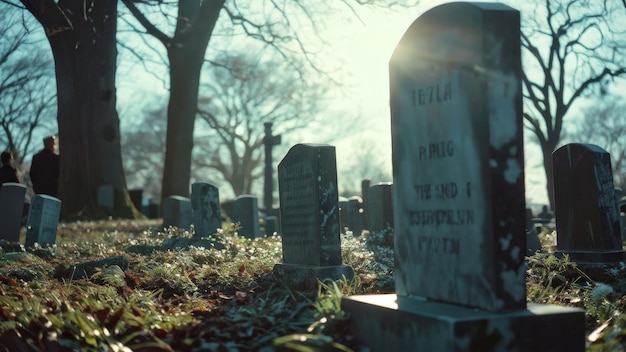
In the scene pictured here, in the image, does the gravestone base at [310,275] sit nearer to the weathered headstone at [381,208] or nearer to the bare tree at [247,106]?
the weathered headstone at [381,208]

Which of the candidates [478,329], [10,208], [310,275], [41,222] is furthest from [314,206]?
[10,208]

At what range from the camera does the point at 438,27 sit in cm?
508

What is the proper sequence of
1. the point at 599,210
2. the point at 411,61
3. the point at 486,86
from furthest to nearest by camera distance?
the point at 599,210, the point at 411,61, the point at 486,86

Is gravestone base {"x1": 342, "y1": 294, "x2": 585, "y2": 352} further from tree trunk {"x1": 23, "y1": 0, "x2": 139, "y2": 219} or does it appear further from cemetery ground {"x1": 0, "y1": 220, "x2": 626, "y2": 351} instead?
tree trunk {"x1": 23, "y1": 0, "x2": 139, "y2": 219}

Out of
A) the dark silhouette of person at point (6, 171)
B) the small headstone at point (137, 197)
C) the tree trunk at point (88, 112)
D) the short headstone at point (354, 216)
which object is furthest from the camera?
the small headstone at point (137, 197)

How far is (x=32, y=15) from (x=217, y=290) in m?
14.1

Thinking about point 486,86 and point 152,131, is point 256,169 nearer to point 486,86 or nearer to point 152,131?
point 152,131

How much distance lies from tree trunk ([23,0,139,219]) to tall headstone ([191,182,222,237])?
7.63 m

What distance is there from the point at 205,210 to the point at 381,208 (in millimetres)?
2959

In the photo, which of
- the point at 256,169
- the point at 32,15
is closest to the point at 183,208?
the point at 32,15

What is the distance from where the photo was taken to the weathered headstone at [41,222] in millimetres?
13961

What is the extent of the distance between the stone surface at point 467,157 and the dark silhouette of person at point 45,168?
13897 millimetres

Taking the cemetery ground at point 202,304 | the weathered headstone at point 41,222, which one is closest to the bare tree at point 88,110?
the weathered headstone at point 41,222

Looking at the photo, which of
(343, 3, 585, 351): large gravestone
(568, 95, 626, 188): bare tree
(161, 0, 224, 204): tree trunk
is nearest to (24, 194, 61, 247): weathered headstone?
(161, 0, 224, 204): tree trunk
